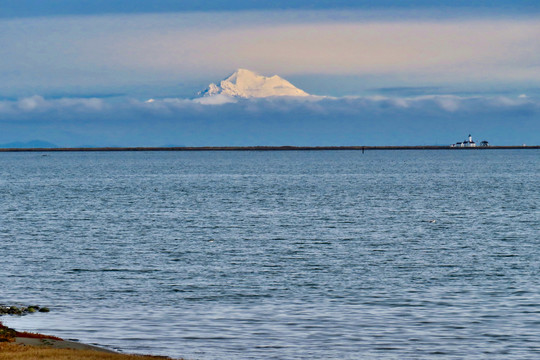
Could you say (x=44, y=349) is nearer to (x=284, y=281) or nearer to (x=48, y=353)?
(x=48, y=353)

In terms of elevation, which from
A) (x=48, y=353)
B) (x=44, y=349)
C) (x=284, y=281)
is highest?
(x=48, y=353)

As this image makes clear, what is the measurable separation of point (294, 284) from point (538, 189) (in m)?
88.8

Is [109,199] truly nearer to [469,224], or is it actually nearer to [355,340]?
[469,224]

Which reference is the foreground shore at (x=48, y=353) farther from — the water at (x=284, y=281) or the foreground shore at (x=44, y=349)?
the water at (x=284, y=281)

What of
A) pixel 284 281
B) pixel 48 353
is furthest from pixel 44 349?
pixel 284 281

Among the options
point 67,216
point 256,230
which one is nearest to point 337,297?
point 256,230

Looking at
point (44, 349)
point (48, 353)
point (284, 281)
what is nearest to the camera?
point (48, 353)

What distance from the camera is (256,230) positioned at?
5872 centimetres

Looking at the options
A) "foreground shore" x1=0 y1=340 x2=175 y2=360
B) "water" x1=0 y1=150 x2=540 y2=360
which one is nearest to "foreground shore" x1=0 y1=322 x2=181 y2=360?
"foreground shore" x1=0 y1=340 x2=175 y2=360

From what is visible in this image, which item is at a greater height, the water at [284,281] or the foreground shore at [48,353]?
the foreground shore at [48,353]

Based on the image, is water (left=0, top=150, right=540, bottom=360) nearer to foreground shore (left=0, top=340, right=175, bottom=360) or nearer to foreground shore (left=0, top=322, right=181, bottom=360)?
foreground shore (left=0, top=322, right=181, bottom=360)

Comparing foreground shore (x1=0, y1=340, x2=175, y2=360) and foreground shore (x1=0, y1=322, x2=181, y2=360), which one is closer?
foreground shore (x1=0, y1=340, x2=175, y2=360)

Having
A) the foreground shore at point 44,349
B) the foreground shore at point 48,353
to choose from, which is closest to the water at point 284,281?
the foreground shore at point 44,349

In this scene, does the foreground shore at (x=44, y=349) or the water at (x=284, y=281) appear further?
the water at (x=284, y=281)
